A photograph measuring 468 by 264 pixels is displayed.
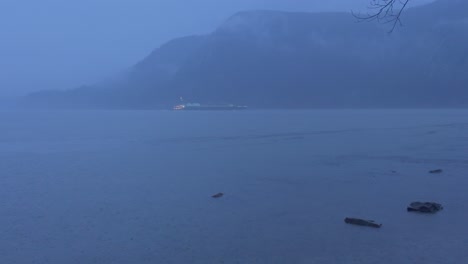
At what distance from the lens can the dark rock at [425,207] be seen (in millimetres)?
11801

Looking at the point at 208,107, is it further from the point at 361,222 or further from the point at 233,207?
the point at 361,222

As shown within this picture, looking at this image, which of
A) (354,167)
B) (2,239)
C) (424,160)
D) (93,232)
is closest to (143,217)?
(93,232)

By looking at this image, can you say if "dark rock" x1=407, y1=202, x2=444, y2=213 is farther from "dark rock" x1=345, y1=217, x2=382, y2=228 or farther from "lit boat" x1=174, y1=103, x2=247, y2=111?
"lit boat" x1=174, y1=103, x2=247, y2=111

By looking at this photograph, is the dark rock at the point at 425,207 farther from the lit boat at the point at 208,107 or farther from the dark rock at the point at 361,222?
the lit boat at the point at 208,107

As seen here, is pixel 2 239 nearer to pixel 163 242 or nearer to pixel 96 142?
pixel 163 242

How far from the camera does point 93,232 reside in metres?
10.6

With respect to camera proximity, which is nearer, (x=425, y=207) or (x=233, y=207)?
(x=425, y=207)

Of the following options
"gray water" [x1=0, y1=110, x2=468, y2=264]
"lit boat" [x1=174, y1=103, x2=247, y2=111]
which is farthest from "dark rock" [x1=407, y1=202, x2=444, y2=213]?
"lit boat" [x1=174, y1=103, x2=247, y2=111]

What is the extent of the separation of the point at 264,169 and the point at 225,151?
6677 mm

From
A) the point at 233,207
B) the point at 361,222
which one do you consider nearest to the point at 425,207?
the point at 361,222

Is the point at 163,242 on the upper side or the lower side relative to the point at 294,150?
upper

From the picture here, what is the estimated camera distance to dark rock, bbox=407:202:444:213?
11801mm

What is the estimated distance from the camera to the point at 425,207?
38.9ft

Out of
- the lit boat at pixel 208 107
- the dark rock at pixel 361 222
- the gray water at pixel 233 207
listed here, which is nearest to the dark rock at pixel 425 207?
the gray water at pixel 233 207
